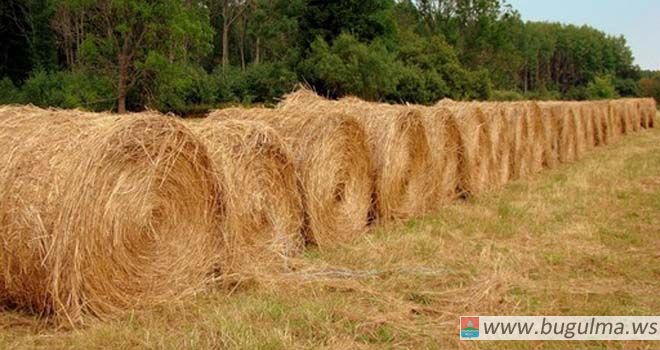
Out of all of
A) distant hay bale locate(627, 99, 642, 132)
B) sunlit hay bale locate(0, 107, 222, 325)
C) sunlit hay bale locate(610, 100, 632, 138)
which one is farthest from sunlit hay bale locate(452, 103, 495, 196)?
distant hay bale locate(627, 99, 642, 132)

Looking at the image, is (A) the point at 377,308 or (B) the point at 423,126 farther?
(B) the point at 423,126

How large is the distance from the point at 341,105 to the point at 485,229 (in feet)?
7.85

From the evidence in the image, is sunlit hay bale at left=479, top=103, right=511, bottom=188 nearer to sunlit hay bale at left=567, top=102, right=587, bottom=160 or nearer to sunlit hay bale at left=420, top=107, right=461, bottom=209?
sunlit hay bale at left=420, top=107, right=461, bottom=209

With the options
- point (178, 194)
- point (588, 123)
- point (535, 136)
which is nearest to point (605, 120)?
point (588, 123)

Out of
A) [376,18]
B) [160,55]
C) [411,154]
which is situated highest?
[376,18]

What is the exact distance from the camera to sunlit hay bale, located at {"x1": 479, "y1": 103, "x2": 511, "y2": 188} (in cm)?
1043

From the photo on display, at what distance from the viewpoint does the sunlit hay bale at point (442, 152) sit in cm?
845

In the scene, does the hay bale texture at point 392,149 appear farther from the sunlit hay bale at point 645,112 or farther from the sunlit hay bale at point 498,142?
the sunlit hay bale at point 645,112

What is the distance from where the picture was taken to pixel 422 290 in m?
4.64

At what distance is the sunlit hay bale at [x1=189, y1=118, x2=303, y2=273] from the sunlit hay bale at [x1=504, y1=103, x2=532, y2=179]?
252 inches

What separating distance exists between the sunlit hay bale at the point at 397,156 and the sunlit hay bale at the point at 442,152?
0.45 ft

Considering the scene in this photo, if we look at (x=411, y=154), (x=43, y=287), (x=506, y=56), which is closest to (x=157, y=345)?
(x=43, y=287)

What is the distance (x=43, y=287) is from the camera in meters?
3.95

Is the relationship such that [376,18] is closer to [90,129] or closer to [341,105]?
A: [341,105]
